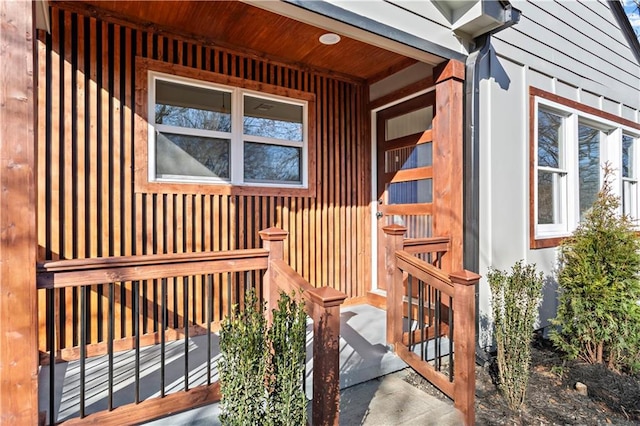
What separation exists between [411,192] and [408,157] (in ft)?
1.28

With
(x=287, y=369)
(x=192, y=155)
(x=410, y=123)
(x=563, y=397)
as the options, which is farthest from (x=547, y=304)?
(x=192, y=155)

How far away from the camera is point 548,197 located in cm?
409

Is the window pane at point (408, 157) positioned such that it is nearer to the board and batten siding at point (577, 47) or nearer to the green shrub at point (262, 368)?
the board and batten siding at point (577, 47)

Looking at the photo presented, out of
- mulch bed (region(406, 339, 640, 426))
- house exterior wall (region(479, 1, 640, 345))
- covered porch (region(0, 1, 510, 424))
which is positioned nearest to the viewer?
mulch bed (region(406, 339, 640, 426))

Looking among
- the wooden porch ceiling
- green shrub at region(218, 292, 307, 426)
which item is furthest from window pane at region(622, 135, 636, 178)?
green shrub at region(218, 292, 307, 426)

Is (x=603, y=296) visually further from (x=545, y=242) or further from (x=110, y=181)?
(x=110, y=181)

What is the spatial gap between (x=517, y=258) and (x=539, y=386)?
120 cm

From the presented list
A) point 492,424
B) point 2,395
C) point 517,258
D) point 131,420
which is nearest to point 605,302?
point 517,258

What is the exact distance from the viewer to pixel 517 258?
3586mm

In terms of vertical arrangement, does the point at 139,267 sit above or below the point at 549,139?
below

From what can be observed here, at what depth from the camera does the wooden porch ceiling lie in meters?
2.81

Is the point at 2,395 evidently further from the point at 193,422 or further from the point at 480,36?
the point at 480,36

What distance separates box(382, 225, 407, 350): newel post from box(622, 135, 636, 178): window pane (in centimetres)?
454

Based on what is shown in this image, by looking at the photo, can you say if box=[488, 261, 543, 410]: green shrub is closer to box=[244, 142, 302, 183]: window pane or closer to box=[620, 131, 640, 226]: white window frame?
box=[244, 142, 302, 183]: window pane
